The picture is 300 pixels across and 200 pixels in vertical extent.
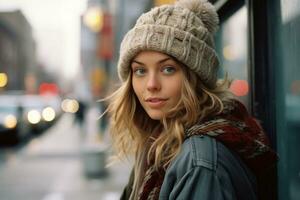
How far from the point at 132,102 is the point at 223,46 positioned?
244cm

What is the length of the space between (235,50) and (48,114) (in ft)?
80.0

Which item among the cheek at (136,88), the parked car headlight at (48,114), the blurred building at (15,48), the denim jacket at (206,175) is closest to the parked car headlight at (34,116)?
the parked car headlight at (48,114)

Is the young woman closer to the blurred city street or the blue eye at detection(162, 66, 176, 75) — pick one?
the blue eye at detection(162, 66, 176, 75)

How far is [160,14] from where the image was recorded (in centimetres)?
196

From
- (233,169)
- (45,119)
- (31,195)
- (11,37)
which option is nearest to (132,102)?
(233,169)

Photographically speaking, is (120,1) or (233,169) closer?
(233,169)

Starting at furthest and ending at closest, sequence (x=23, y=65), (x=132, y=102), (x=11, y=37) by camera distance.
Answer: (x=23, y=65) < (x=11, y=37) < (x=132, y=102)

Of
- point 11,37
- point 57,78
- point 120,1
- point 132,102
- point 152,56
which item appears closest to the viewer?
point 152,56

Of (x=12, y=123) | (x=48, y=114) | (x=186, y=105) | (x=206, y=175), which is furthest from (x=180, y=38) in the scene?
(x=48, y=114)

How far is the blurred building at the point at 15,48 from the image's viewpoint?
6967 cm

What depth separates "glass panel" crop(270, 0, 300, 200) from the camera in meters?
2.46

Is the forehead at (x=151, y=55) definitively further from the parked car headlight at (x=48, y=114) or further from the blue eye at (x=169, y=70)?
the parked car headlight at (x=48, y=114)

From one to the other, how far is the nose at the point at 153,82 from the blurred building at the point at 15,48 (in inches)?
2744

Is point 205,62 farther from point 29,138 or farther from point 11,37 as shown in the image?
point 11,37
